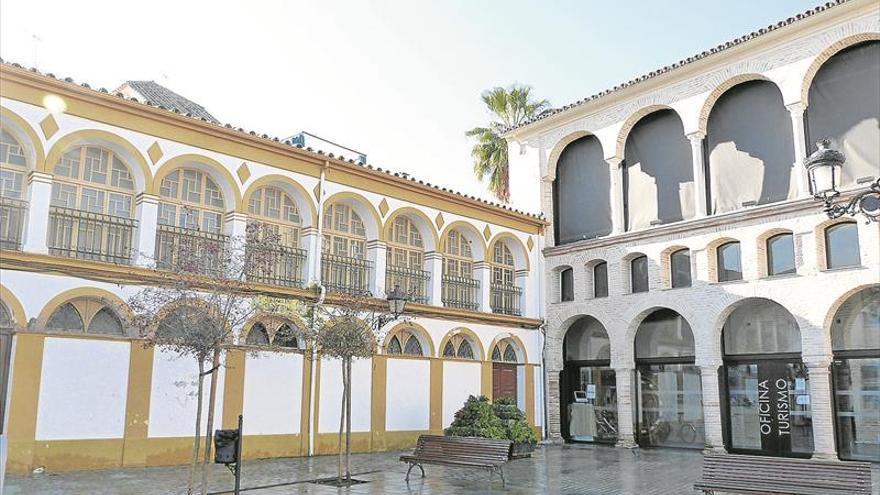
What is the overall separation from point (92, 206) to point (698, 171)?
14017 millimetres

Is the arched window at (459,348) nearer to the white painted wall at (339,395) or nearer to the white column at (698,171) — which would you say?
the white painted wall at (339,395)

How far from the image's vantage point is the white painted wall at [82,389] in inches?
485

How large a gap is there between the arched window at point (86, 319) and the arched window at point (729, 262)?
13.6 meters

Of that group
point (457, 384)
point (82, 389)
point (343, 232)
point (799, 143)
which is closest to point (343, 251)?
point (343, 232)

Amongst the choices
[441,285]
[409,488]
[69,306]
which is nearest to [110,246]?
[69,306]

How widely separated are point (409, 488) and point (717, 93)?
1273cm

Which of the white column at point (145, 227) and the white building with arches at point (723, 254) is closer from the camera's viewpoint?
the white column at point (145, 227)

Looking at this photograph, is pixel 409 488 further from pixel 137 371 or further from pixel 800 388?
pixel 800 388

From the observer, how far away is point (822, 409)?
625 inches

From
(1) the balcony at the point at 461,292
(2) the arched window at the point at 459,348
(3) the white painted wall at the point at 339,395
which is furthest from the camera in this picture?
(1) the balcony at the point at 461,292

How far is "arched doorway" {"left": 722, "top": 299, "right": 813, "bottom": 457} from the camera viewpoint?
1675 cm

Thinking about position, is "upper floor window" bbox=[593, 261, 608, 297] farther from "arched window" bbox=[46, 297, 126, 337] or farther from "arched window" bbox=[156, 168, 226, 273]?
"arched window" bbox=[46, 297, 126, 337]

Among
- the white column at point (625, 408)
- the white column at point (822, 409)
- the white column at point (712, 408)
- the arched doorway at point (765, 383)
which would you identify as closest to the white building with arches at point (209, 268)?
the white column at point (625, 408)

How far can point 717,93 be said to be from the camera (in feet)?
60.8
